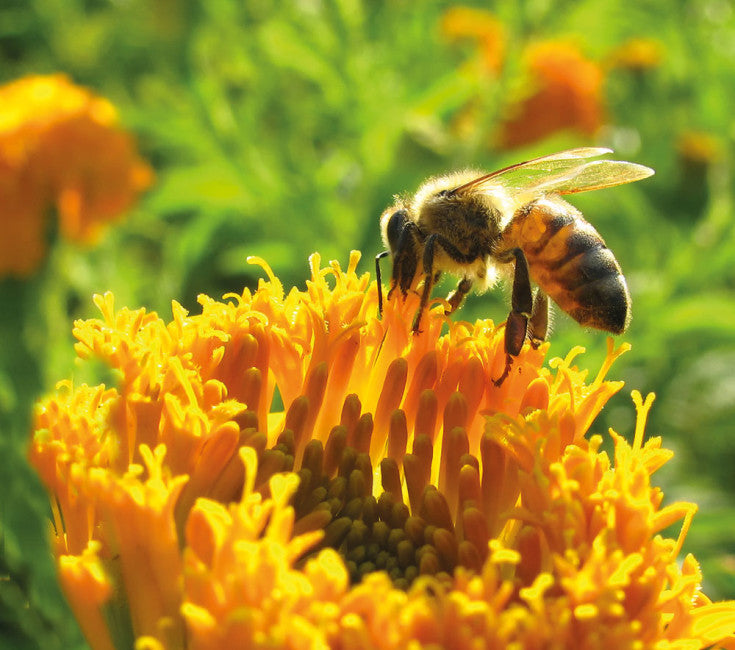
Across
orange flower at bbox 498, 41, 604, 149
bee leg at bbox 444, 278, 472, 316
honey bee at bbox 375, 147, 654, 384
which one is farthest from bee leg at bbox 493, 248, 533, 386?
orange flower at bbox 498, 41, 604, 149

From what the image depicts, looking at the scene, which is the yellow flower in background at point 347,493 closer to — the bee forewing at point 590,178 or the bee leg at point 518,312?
the bee leg at point 518,312

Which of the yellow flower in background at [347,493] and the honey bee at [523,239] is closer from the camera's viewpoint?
→ the yellow flower in background at [347,493]

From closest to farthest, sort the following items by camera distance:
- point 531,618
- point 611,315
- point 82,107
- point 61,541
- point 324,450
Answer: point 531,618 < point 61,541 < point 324,450 < point 611,315 < point 82,107

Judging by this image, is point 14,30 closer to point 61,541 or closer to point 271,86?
point 271,86

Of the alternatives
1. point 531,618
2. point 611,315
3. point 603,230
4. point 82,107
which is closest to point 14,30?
point 82,107

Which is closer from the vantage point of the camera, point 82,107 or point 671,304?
point 671,304

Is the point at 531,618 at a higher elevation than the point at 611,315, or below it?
below

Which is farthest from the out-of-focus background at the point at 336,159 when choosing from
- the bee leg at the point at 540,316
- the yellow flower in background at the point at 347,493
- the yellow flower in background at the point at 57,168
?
the yellow flower in background at the point at 347,493

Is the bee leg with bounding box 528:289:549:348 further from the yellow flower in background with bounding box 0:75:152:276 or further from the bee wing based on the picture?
the yellow flower in background with bounding box 0:75:152:276
